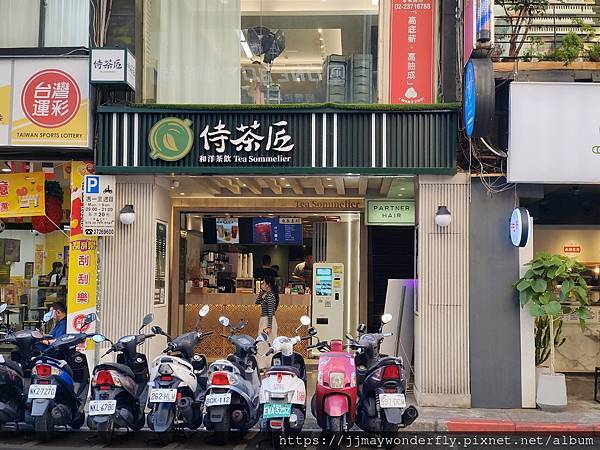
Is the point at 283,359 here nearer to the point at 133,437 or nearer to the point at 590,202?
the point at 133,437

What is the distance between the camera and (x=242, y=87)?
1207cm

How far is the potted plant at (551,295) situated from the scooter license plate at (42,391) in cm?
664

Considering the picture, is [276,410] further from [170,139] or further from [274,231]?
[274,231]

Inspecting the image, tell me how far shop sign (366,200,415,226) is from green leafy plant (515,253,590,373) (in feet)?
9.90

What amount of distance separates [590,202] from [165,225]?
8.46m

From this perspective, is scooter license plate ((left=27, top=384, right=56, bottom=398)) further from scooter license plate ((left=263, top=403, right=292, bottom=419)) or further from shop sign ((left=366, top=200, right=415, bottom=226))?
shop sign ((left=366, top=200, right=415, bottom=226))

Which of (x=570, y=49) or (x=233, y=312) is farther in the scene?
A: (x=233, y=312)

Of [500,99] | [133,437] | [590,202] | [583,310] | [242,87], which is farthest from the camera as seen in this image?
[590,202]

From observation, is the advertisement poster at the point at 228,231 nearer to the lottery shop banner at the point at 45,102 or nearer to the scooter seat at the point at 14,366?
the lottery shop banner at the point at 45,102

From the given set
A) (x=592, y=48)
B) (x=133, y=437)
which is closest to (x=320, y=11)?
(x=592, y=48)

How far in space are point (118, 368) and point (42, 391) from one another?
0.89m

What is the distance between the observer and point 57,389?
8531mm

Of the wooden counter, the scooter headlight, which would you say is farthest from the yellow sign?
the scooter headlight

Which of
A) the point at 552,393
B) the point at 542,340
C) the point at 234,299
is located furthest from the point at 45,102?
the point at 552,393
